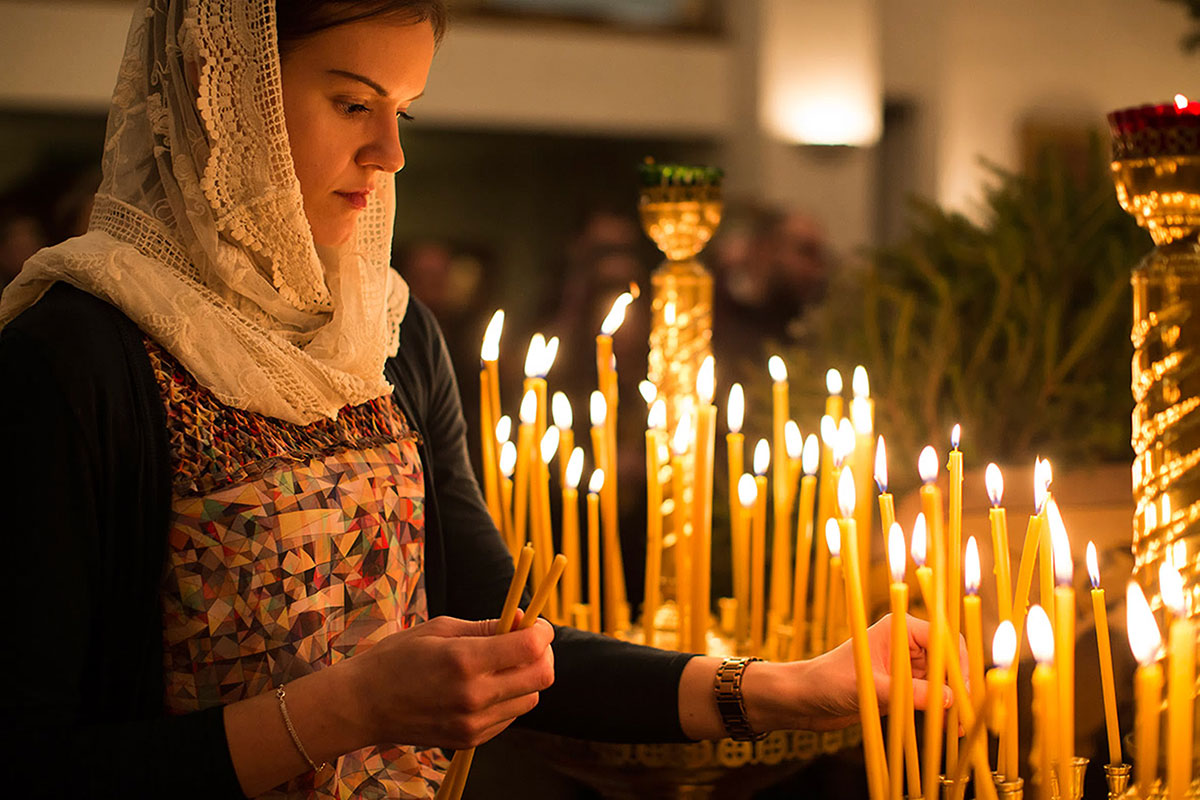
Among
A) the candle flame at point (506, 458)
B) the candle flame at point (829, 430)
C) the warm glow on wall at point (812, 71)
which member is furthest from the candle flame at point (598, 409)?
the warm glow on wall at point (812, 71)

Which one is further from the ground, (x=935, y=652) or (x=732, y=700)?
(x=935, y=652)

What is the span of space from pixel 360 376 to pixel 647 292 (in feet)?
11.0

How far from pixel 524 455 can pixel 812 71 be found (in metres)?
4.02

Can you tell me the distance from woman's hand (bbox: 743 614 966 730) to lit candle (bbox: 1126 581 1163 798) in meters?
0.24

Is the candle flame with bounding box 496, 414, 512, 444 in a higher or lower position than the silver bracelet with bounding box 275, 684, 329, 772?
higher

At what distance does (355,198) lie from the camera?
953mm

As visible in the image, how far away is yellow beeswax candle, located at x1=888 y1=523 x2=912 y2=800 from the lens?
0.63 metres

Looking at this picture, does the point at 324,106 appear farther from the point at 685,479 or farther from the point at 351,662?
the point at 685,479

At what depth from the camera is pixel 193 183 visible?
91 centimetres

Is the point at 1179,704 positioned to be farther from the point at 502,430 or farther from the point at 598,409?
the point at 502,430

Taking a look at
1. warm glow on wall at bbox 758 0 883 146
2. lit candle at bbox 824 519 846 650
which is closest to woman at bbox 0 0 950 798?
lit candle at bbox 824 519 846 650

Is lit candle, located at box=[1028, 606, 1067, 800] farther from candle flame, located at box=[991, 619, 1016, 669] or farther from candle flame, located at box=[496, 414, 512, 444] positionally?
candle flame, located at box=[496, 414, 512, 444]

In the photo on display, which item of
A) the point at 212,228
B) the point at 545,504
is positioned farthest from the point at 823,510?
the point at 212,228

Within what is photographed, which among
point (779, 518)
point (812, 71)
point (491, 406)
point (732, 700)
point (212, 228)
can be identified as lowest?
point (732, 700)
